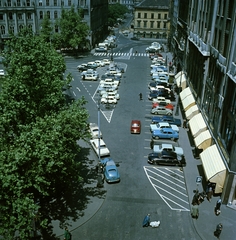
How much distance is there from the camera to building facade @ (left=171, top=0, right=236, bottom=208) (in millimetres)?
26686

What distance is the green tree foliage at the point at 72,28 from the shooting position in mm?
83562

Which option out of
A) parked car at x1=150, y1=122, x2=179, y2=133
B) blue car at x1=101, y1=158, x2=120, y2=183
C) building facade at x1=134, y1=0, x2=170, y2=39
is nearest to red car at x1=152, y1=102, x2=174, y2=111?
parked car at x1=150, y1=122, x2=179, y2=133

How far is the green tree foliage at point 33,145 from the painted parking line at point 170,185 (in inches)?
311

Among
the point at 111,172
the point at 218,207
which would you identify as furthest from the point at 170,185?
the point at 111,172

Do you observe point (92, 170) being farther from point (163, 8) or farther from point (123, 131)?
point (163, 8)

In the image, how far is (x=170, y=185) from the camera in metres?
30.5

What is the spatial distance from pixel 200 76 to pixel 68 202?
26.4m

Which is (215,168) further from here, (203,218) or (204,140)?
(204,140)

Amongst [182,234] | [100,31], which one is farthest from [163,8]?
[182,234]

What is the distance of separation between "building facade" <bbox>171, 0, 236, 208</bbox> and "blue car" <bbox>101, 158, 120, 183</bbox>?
360 inches

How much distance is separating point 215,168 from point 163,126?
14.5 metres

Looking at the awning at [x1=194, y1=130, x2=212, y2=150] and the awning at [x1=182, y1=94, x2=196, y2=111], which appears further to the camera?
the awning at [x1=182, y1=94, x2=196, y2=111]

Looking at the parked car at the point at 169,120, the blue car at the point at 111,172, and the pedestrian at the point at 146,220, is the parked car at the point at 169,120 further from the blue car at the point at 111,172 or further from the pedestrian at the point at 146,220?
the pedestrian at the point at 146,220

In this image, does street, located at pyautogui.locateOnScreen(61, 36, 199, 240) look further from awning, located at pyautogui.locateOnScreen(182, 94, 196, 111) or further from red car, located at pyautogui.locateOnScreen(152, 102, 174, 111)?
awning, located at pyautogui.locateOnScreen(182, 94, 196, 111)
